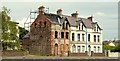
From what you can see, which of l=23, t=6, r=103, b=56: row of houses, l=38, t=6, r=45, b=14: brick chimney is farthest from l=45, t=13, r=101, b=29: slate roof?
l=38, t=6, r=45, b=14: brick chimney

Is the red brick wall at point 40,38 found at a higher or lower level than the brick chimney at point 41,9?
lower

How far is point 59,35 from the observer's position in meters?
78.2

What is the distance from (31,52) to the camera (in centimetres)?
7794

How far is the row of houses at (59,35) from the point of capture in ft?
252

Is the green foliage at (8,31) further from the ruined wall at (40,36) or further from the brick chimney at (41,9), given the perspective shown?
the brick chimney at (41,9)

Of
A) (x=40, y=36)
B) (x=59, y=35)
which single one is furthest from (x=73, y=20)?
(x=40, y=36)

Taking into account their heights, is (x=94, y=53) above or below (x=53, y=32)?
below

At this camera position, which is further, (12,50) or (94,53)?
(94,53)

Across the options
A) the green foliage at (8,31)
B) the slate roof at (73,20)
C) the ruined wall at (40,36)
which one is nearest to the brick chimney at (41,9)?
the ruined wall at (40,36)

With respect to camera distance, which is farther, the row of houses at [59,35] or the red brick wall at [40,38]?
the row of houses at [59,35]

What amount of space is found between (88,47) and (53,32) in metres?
12.0

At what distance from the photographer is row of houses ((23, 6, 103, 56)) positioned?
7675 cm

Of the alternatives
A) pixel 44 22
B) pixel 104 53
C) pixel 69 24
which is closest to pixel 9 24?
pixel 44 22

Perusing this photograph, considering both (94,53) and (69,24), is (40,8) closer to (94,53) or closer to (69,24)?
(69,24)
